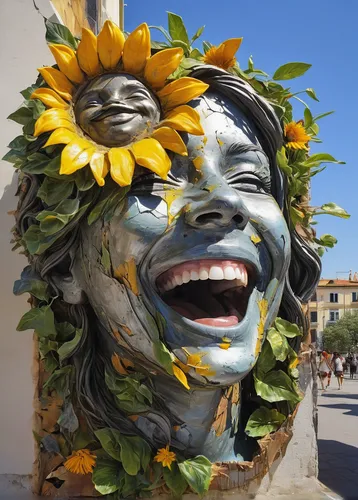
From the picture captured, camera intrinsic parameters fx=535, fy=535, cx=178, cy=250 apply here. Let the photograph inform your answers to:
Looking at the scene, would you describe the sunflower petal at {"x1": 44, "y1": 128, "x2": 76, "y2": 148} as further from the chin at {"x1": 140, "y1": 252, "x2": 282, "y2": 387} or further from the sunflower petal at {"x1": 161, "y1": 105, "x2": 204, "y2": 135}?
the chin at {"x1": 140, "y1": 252, "x2": 282, "y2": 387}

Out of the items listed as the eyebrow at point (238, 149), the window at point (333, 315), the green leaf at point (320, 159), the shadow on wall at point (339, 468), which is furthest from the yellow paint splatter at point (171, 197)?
the window at point (333, 315)

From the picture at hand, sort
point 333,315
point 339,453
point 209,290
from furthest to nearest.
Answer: point 333,315, point 339,453, point 209,290

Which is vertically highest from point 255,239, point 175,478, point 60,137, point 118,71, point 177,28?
point 177,28

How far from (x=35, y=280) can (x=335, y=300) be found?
36.1m

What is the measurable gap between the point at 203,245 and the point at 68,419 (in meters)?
0.70

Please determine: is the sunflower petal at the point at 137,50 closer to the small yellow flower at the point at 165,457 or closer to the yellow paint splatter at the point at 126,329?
the yellow paint splatter at the point at 126,329

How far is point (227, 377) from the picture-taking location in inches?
55.3

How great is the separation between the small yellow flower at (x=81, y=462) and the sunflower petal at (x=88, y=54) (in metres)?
1.11

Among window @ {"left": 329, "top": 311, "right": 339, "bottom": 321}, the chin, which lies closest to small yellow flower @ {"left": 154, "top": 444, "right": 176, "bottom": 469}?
the chin

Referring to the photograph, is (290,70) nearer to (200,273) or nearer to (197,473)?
(200,273)

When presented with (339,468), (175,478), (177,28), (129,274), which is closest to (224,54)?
(177,28)

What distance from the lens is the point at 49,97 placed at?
1.47 meters

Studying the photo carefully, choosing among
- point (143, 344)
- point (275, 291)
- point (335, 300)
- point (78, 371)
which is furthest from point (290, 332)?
point (335, 300)

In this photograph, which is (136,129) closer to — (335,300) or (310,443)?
(310,443)
